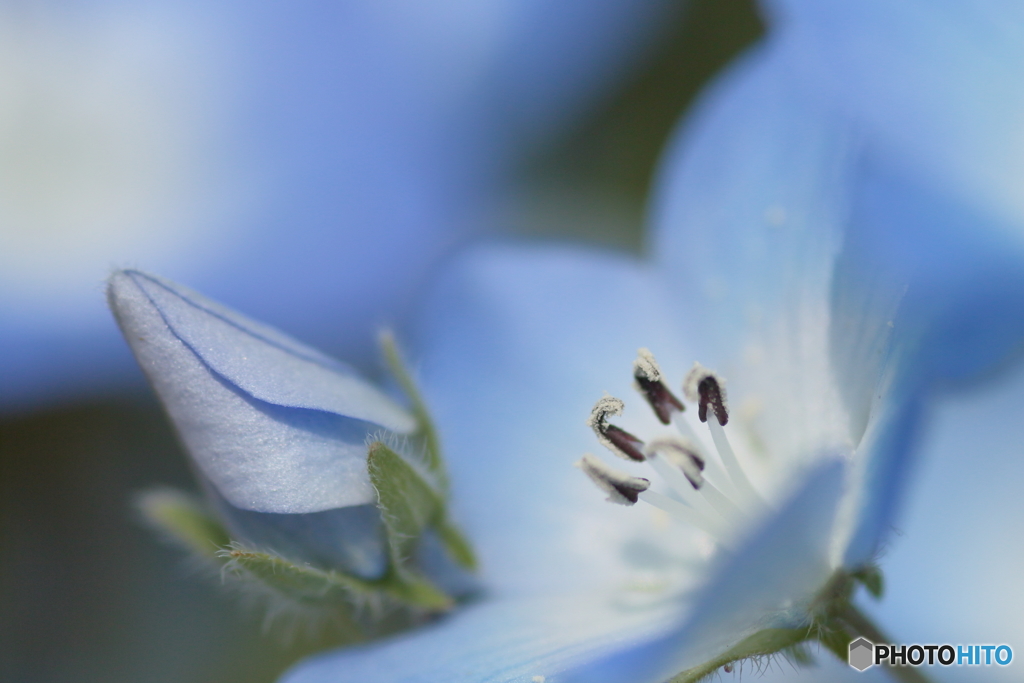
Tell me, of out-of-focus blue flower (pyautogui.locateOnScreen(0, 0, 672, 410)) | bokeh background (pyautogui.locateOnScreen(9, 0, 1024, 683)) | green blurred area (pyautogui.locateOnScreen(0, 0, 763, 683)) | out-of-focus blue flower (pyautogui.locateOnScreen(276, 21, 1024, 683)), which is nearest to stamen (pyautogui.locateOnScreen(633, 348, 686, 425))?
out-of-focus blue flower (pyautogui.locateOnScreen(276, 21, 1024, 683))

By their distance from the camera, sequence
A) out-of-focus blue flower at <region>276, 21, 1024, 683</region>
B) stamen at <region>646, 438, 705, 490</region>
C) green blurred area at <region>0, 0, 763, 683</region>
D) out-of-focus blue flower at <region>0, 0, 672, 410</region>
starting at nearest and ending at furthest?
out-of-focus blue flower at <region>276, 21, 1024, 683</region> < stamen at <region>646, 438, 705, 490</region> < green blurred area at <region>0, 0, 763, 683</region> < out-of-focus blue flower at <region>0, 0, 672, 410</region>

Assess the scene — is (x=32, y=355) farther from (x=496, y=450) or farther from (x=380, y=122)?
(x=496, y=450)

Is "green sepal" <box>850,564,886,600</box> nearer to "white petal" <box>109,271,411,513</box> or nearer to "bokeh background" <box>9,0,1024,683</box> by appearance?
"white petal" <box>109,271,411,513</box>

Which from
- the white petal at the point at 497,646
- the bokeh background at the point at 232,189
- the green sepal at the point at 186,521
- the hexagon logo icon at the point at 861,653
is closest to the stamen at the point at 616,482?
the white petal at the point at 497,646

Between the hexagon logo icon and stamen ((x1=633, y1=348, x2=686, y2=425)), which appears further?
stamen ((x1=633, y1=348, x2=686, y2=425))

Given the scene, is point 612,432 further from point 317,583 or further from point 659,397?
point 317,583

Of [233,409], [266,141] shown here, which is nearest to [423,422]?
[233,409]
